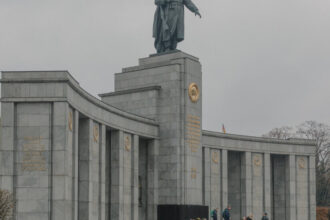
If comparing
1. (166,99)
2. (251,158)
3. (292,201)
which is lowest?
(292,201)

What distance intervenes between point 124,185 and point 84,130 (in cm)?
605

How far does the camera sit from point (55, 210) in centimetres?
2941

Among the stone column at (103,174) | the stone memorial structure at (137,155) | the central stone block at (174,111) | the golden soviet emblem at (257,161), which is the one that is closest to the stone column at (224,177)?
the stone memorial structure at (137,155)

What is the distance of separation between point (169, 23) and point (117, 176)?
37.1 feet

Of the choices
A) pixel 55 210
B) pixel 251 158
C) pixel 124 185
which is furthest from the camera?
pixel 251 158

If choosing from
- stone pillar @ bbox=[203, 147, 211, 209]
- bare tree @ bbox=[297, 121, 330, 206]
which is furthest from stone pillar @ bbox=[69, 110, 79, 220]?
bare tree @ bbox=[297, 121, 330, 206]

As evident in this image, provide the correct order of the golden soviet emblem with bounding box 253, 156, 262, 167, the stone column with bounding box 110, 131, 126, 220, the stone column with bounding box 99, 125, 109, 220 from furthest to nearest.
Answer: the golden soviet emblem with bounding box 253, 156, 262, 167
the stone column with bounding box 110, 131, 126, 220
the stone column with bounding box 99, 125, 109, 220

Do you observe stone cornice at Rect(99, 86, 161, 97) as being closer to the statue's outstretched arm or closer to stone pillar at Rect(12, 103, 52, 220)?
the statue's outstretched arm

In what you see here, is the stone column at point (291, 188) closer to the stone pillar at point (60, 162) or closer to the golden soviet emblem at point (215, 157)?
the golden soviet emblem at point (215, 157)

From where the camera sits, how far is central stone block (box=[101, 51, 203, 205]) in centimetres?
4194

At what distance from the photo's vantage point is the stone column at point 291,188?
54594 millimetres

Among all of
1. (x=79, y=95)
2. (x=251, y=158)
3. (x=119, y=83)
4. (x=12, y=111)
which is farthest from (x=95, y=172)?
(x=251, y=158)

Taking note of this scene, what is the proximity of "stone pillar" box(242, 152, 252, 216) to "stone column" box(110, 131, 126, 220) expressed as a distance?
51.4 ft

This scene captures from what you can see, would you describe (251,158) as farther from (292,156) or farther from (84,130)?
(84,130)
